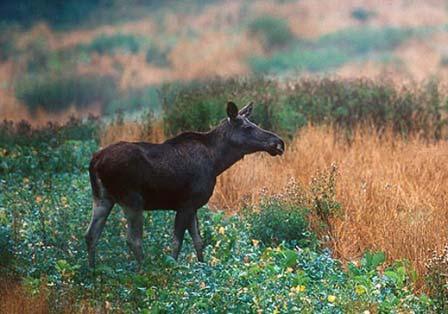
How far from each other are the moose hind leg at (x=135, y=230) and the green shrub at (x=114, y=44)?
48.6 ft

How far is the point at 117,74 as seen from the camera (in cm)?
2512

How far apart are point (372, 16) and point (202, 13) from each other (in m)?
6.99

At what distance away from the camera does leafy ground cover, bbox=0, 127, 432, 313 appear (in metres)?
8.26

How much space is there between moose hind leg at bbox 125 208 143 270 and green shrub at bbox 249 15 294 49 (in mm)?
17062

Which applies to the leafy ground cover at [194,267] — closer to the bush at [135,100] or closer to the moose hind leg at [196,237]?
the moose hind leg at [196,237]

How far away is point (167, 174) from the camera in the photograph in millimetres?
10078

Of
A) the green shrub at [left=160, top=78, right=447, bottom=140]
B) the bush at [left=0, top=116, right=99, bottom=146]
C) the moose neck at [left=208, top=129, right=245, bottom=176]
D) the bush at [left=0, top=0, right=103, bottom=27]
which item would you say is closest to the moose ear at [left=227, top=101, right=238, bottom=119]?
the moose neck at [left=208, top=129, right=245, bottom=176]

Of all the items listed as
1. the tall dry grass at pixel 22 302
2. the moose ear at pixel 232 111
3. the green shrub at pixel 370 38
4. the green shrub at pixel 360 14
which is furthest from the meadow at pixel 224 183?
the green shrub at pixel 360 14

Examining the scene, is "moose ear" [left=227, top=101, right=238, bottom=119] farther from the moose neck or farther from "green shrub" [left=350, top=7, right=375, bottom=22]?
"green shrub" [left=350, top=7, right=375, bottom=22]

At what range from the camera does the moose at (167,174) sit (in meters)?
A: 9.85

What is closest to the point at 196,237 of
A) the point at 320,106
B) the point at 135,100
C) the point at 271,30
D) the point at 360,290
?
the point at 360,290

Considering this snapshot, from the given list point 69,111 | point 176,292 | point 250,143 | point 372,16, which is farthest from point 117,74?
point 176,292

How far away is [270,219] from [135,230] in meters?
1.70

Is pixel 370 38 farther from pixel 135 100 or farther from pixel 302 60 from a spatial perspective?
pixel 135 100
